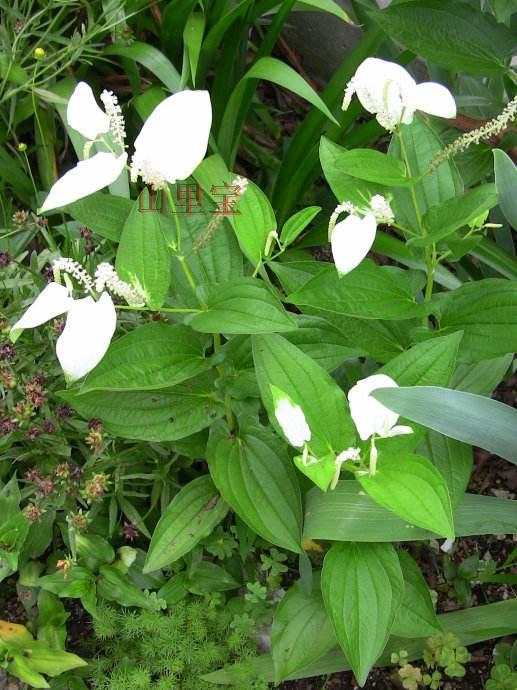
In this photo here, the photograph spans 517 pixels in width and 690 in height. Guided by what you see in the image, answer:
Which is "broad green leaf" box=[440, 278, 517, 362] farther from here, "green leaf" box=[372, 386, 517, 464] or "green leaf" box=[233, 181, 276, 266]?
"green leaf" box=[233, 181, 276, 266]

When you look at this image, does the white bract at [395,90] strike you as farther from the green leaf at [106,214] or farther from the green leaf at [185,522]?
the green leaf at [185,522]

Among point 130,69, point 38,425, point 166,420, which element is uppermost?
point 130,69

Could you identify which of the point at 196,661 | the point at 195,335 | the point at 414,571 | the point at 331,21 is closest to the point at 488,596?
the point at 414,571

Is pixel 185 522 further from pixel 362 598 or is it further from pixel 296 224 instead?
pixel 296 224

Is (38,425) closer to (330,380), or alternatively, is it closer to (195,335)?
(195,335)

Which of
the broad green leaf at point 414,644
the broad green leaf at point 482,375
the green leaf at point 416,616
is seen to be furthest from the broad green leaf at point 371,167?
the broad green leaf at point 414,644

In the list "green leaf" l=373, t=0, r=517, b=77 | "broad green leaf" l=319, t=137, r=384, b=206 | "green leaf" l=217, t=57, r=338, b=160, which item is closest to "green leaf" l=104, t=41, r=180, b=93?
"green leaf" l=217, t=57, r=338, b=160
